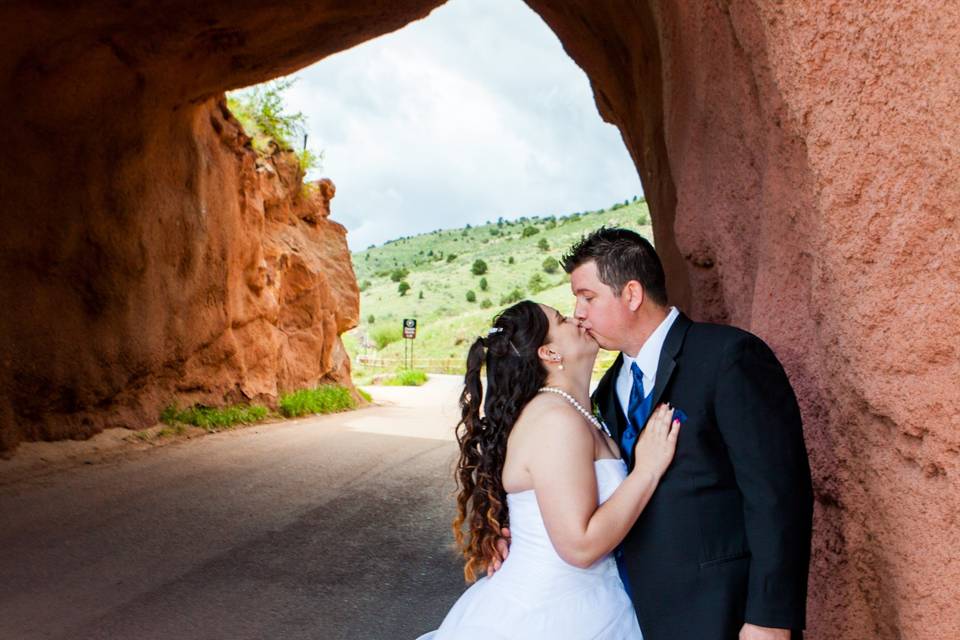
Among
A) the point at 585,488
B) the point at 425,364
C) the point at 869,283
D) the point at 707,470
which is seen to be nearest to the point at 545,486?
the point at 585,488

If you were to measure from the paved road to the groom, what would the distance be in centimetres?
243

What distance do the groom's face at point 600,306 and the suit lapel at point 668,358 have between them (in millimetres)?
159

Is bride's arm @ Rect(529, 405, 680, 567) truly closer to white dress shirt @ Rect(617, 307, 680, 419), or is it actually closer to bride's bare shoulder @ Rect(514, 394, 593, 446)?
bride's bare shoulder @ Rect(514, 394, 593, 446)

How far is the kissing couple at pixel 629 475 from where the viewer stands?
91.4 inches

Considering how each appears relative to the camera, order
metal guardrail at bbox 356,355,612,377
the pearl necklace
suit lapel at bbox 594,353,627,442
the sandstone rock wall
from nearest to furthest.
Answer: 1. the sandstone rock wall
2. the pearl necklace
3. suit lapel at bbox 594,353,627,442
4. metal guardrail at bbox 356,355,612,377

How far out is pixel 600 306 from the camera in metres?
2.72

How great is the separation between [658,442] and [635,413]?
0.90 feet

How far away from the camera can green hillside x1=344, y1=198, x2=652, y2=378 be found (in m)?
53.9

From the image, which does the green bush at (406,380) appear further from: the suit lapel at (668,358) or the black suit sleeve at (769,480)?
the black suit sleeve at (769,480)

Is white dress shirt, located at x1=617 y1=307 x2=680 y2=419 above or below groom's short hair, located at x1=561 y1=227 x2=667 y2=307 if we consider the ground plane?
below

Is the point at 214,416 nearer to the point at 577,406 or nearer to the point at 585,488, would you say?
the point at 577,406

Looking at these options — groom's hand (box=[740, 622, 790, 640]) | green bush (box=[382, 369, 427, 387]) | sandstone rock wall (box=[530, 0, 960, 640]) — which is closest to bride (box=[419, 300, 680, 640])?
groom's hand (box=[740, 622, 790, 640])

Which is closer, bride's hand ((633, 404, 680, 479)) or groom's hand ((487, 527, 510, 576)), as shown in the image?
bride's hand ((633, 404, 680, 479))

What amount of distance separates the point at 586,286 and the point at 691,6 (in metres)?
2.30
